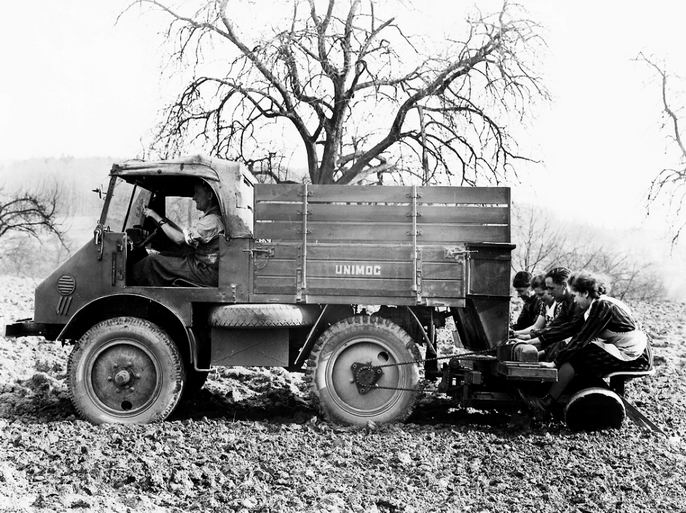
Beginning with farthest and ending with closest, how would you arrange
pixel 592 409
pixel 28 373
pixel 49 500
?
pixel 28 373
pixel 592 409
pixel 49 500

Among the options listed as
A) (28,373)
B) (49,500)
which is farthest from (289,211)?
(28,373)

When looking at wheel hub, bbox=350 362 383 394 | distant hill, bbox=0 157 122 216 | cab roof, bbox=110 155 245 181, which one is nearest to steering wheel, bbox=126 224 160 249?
cab roof, bbox=110 155 245 181

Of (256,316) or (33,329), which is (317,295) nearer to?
(256,316)

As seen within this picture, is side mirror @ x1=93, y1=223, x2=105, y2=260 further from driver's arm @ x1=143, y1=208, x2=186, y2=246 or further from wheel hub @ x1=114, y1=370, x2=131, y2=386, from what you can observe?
wheel hub @ x1=114, y1=370, x2=131, y2=386

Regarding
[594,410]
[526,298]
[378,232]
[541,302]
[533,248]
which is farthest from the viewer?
[533,248]

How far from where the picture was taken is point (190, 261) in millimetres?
7203

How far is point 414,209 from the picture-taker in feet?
22.7

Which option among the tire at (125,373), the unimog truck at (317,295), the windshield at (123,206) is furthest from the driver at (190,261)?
the tire at (125,373)

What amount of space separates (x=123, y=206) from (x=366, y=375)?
9.31 feet

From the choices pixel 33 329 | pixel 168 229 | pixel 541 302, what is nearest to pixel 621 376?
pixel 541 302

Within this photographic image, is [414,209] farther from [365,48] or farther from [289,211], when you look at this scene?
[365,48]

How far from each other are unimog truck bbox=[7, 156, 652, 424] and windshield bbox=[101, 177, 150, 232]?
0.24 metres

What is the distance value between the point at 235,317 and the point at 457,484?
8.13 ft

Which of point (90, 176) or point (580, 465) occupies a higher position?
point (90, 176)
